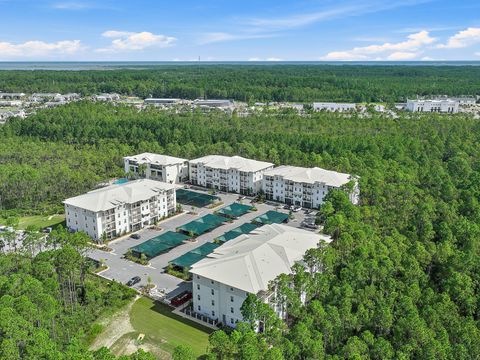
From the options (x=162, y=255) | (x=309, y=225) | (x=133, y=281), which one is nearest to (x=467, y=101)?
(x=309, y=225)

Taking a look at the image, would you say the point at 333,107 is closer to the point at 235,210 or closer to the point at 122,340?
the point at 235,210

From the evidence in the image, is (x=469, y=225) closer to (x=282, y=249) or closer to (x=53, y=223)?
(x=282, y=249)

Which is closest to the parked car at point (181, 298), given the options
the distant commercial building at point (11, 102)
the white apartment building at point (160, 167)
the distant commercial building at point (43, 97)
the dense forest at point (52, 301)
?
the dense forest at point (52, 301)

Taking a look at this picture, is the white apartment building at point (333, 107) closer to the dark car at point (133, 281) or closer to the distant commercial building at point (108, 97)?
the distant commercial building at point (108, 97)

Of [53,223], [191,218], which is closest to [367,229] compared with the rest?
[191,218]

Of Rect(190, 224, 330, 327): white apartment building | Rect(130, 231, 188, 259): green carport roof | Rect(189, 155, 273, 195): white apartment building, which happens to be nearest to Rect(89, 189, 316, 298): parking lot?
Rect(130, 231, 188, 259): green carport roof

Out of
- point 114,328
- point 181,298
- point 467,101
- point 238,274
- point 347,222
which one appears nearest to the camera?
point 114,328
